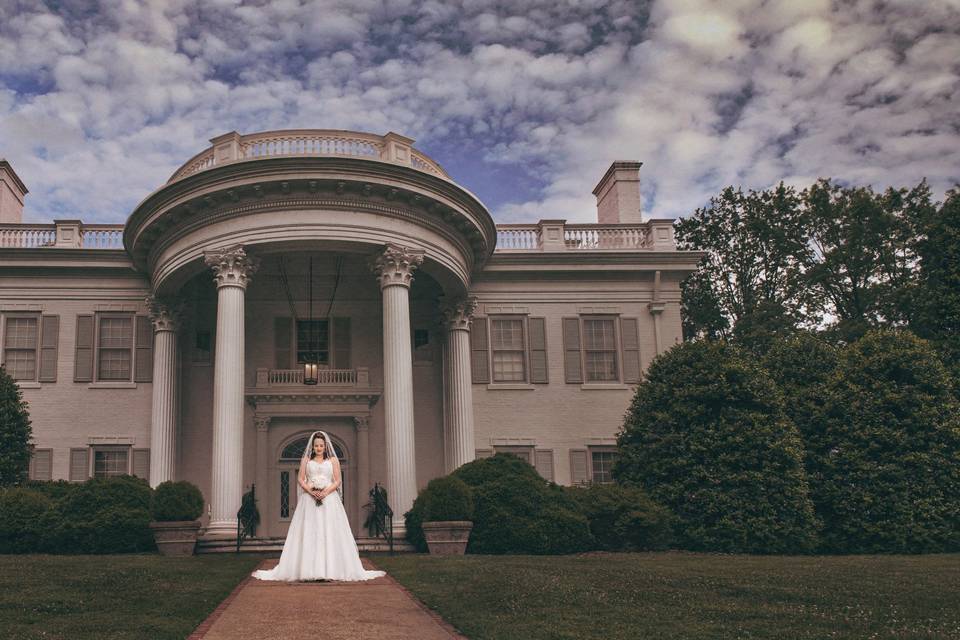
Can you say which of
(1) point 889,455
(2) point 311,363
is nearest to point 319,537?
(2) point 311,363

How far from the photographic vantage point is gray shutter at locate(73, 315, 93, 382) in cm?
2652

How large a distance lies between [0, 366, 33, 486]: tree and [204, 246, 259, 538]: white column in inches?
189

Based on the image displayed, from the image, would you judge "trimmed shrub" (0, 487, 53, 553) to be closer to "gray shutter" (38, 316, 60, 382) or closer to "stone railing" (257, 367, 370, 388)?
"gray shutter" (38, 316, 60, 382)

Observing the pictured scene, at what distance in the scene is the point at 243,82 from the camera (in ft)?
64.6

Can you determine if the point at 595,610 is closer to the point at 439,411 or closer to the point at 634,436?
the point at 634,436

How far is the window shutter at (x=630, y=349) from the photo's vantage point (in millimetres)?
28125

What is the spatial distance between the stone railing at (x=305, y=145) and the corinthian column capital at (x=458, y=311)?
4.27 m

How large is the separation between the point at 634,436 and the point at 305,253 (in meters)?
10.3

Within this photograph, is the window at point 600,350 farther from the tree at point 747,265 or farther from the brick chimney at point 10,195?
the brick chimney at point 10,195

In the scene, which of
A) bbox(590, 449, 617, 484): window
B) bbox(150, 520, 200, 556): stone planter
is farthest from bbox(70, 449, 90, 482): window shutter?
bbox(590, 449, 617, 484): window

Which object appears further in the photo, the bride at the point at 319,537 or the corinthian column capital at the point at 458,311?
the corinthian column capital at the point at 458,311

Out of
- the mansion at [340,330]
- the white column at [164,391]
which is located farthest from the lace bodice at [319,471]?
the white column at [164,391]

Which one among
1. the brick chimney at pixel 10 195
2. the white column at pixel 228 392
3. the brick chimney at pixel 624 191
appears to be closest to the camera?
the white column at pixel 228 392

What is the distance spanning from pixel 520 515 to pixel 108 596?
31.3ft
